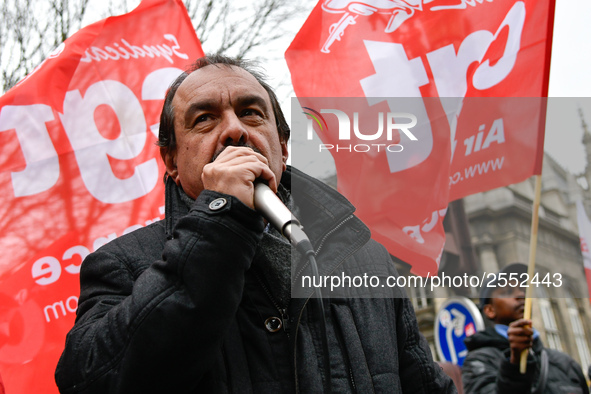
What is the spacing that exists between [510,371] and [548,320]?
329 millimetres

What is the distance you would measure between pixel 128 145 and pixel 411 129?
61.8 inches

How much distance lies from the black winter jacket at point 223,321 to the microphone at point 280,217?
39mm

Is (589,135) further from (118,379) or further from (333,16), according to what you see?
(118,379)

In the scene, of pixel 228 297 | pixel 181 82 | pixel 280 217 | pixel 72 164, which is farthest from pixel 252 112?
pixel 72 164

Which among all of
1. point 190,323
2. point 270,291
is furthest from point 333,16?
point 190,323

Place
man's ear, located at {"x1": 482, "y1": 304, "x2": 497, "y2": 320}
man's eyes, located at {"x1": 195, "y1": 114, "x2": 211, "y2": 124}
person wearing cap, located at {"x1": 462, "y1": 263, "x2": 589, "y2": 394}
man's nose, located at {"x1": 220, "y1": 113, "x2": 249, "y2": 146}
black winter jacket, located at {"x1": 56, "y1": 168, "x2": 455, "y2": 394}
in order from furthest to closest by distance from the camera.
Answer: man's ear, located at {"x1": 482, "y1": 304, "x2": 497, "y2": 320} → person wearing cap, located at {"x1": 462, "y1": 263, "x2": 589, "y2": 394} → man's eyes, located at {"x1": 195, "y1": 114, "x2": 211, "y2": 124} → man's nose, located at {"x1": 220, "y1": 113, "x2": 249, "y2": 146} → black winter jacket, located at {"x1": 56, "y1": 168, "x2": 455, "y2": 394}

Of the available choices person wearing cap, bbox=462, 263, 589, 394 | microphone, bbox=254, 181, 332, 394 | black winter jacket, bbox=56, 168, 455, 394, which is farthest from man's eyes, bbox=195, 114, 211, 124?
person wearing cap, bbox=462, 263, 589, 394

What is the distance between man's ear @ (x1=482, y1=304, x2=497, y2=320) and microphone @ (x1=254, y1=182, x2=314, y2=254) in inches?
60.7

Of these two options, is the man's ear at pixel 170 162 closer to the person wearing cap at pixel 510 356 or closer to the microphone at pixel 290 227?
the microphone at pixel 290 227

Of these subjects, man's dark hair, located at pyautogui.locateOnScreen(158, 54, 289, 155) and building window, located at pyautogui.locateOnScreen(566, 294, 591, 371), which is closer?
man's dark hair, located at pyautogui.locateOnScreen(158, 54, 289, 155)

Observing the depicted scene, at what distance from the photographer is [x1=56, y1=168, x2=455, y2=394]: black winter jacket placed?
52.4 inches

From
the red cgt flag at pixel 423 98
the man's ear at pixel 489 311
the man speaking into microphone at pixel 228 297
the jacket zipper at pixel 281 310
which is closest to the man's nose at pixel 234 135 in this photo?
the man speaking into microphone at pixel 228 297

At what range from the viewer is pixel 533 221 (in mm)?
2338

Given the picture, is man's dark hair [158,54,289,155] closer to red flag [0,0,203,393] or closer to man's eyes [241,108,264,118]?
man's eyes [241,108,264,118]
